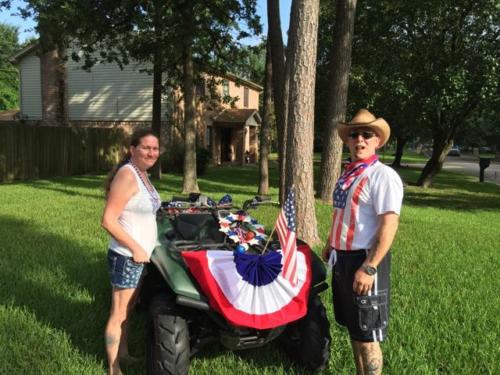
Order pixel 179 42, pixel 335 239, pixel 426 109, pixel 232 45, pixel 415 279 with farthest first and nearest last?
pixel 232 45, pixel 426 109, pixel 179 42, pixel 415 279, pixel 335 239

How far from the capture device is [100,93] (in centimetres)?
2656

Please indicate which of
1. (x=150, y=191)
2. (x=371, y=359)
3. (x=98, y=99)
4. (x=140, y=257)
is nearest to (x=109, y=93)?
(x=98, y=99)

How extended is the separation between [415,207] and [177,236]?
10822 millimetres

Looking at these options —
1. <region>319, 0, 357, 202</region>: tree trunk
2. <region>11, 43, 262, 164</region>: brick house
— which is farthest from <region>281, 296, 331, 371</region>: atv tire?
<region>11, 43, 262, 164</region>: brick house

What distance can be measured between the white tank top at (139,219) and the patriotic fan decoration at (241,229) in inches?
29.1

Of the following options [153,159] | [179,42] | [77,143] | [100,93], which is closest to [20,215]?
[179,42]

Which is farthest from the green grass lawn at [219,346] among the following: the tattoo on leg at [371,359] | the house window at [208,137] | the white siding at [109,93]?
the house window at [208,137]

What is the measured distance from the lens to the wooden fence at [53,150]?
58.0 ft

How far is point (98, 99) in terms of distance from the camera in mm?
26656

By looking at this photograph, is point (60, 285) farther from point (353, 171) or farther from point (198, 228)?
point (353, 171)

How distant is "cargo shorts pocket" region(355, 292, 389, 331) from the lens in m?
2.78

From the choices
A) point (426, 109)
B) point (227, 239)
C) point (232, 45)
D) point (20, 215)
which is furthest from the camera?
point (232, 45)

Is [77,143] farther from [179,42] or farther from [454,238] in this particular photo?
[454,238]

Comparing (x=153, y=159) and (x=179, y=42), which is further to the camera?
(x=179, y=42)
